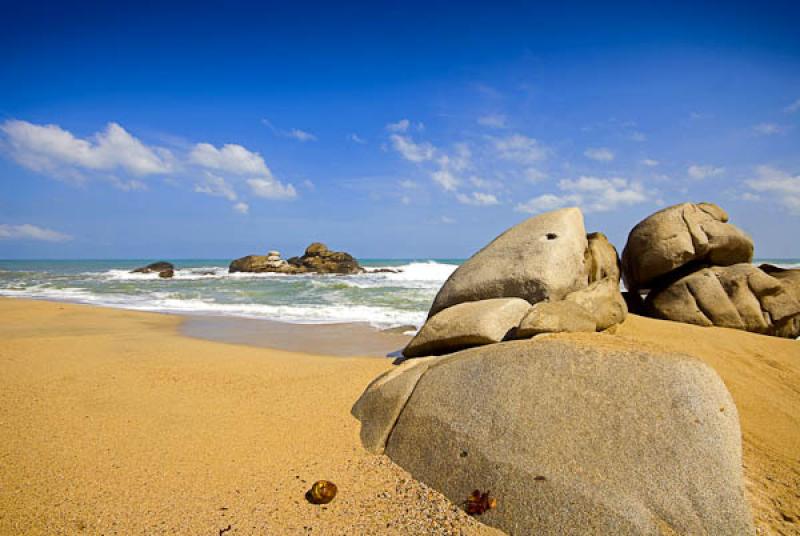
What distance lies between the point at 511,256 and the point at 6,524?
5303 mm

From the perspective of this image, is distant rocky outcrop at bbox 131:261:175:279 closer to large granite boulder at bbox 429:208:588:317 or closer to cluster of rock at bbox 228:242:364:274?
cluster of rock at bbox 228:242:364:274

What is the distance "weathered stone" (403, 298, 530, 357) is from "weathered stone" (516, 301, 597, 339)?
10.5 inches

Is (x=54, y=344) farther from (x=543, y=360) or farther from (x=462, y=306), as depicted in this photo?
(x=543, y=360)

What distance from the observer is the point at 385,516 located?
2432 mm

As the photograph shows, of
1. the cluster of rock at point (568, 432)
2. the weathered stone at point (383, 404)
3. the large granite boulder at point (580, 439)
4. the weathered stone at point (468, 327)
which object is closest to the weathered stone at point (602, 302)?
the weathered stone at point (468, 327)

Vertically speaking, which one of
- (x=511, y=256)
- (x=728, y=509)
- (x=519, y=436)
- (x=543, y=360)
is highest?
(x=511, y=256)

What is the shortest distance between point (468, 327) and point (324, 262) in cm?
3598

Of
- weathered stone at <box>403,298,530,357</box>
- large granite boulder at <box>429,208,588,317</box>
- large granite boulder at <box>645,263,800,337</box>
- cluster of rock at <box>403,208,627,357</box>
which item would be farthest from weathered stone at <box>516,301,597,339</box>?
large granite boulder at <box>645,263,800,337</box>

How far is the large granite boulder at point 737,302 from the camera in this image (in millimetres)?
6098

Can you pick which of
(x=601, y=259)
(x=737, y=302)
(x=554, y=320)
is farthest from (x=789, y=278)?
(x=554, y=320)

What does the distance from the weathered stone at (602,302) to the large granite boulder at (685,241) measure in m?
1.39

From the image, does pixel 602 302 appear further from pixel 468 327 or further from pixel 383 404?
pixel 383 404

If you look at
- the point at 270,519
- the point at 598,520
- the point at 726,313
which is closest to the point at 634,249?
the point at 726,313

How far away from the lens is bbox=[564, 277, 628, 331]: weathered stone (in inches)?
203
